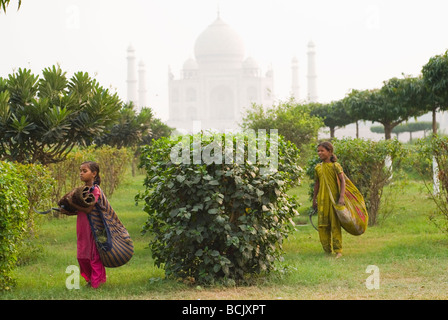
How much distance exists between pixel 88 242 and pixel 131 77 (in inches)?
2634

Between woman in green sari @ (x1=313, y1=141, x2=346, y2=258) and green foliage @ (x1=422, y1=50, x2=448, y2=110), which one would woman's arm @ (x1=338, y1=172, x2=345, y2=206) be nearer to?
woman in green sari @ (x1=313, y1=141, x2=346, y2=258)

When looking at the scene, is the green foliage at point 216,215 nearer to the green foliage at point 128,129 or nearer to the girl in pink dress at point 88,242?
the girl in pink dress at point 88,242

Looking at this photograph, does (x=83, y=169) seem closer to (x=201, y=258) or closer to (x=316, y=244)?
(x=201, y=258)

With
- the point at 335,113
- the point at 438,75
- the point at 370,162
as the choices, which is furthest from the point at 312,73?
the point at 370,162

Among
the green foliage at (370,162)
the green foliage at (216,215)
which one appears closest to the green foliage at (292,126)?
the green foliage at (370,162)

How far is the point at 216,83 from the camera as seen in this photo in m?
70.5

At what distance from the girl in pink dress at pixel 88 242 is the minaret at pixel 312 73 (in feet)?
209

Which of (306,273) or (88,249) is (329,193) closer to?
(306,273)

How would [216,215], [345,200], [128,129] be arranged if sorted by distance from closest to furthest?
[216,215] < [345,200] < [128,129]

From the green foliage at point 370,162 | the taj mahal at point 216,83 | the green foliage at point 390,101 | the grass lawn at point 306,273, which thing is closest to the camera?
the grass lawn at point 306,273

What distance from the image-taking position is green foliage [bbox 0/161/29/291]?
5.02 m

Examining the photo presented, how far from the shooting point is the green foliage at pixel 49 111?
27.6ft

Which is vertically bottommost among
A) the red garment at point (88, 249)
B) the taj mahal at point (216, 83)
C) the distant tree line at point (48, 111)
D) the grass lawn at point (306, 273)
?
the grass lawn at point (306, 273)

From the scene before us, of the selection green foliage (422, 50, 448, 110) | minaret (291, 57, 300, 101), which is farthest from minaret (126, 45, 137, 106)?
green foliage (422, 50, 448, 110)
